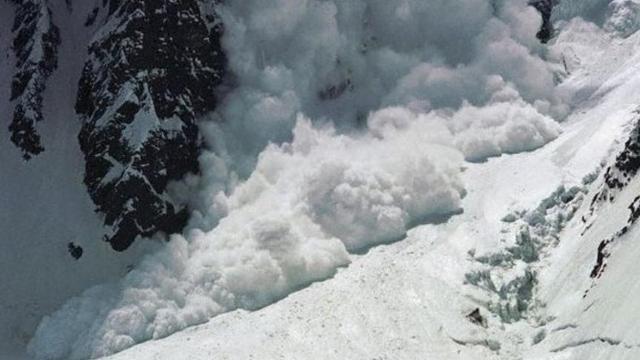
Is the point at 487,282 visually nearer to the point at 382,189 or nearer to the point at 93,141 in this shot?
the point at 382,189

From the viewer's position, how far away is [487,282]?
254 ft

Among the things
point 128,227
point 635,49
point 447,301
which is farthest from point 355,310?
point 635,49

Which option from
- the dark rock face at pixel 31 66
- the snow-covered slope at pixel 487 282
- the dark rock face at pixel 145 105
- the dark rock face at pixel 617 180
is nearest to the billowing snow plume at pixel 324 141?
the dark rock face at pixel 145 105

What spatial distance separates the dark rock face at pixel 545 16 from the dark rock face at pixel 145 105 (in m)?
29.5

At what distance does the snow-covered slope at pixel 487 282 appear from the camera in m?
71.1

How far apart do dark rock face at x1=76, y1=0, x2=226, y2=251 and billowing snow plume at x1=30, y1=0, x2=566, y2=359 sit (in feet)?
6.96

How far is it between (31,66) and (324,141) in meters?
30.4

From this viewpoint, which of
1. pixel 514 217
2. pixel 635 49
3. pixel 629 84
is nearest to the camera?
pixel 514 217

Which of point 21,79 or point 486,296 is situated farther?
point 21,79

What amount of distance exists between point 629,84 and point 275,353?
37.3 meters

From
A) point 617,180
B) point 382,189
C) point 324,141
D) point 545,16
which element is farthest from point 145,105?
point 617,180

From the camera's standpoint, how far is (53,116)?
103m

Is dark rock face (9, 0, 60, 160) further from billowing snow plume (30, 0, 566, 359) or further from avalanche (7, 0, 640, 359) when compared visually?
billowing snow plume (30, 0, 566, 359)

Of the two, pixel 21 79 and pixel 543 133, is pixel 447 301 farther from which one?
pixel 21 79
